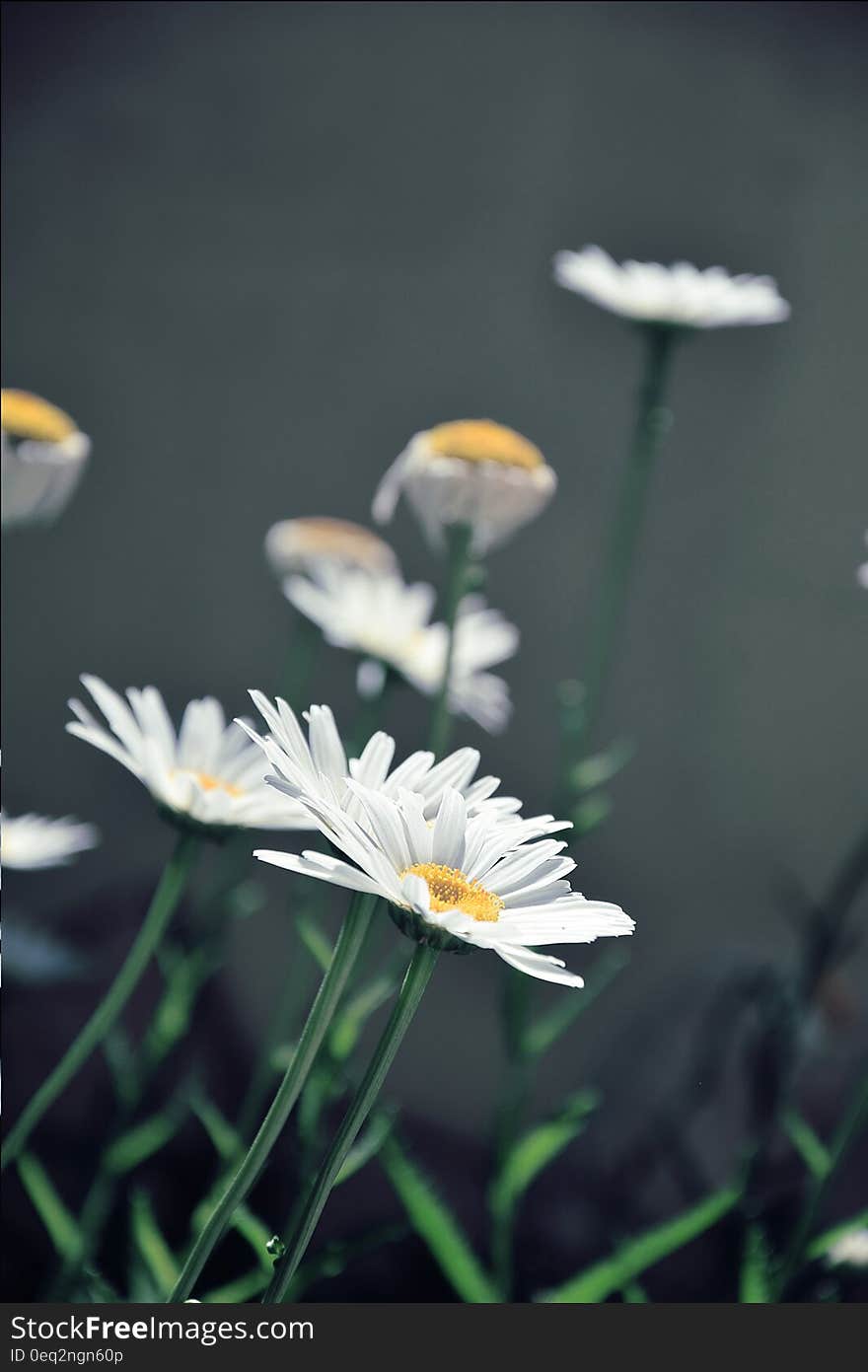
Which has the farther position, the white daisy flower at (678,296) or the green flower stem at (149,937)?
the white daisy flower at (678,296)

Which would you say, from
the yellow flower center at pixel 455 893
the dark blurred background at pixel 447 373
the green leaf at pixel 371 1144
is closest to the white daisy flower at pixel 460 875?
the yellow flower center at pixel 455 893

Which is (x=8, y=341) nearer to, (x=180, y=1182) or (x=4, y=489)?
(x=4, y=489)

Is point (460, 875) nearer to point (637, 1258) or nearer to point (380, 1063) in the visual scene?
point (380, 1063)

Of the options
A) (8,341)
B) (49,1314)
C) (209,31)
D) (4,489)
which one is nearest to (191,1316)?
(49,1314)

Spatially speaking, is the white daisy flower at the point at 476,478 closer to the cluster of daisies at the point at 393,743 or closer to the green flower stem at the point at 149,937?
the cluster of daisies at the point at 393,743

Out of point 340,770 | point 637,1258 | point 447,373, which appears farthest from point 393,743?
point 447,373

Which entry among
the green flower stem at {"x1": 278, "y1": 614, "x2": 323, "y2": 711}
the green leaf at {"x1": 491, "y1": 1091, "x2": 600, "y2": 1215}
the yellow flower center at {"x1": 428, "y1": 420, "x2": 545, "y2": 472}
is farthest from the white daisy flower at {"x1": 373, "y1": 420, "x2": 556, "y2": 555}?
the green leaf at {"x1": 491, "y1": 1091, "x2": 600, "y2": 1215}
